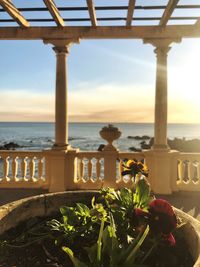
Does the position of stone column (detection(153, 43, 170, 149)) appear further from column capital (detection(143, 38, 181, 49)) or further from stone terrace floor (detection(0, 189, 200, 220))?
stone terrace floor (detection(0, 189, 200, 220))

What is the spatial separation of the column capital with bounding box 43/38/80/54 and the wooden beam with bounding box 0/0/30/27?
63 centimetres

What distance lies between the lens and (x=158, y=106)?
24.4 ft

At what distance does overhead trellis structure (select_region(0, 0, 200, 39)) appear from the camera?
5.63m

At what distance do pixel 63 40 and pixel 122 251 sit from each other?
6.49 meters

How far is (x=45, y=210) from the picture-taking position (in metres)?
2.15

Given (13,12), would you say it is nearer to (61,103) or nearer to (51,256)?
(61,103)

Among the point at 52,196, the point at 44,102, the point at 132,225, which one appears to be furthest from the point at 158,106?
the point at 44,102

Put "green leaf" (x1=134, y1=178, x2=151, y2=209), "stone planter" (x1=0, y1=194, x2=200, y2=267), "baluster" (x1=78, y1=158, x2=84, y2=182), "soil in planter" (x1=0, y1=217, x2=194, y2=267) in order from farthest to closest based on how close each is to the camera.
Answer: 1. "baluster" (x1=78, y1=158, x2=84, y2=182)
2. "green leaf" (x1=134, y1=178, x2=151, y2=209)
3. "stone planter" (x1=0, y1=194, x2=200, y2=267)
4. "soil in planter" (x1=0, y1=217, x2=194, y2=267)

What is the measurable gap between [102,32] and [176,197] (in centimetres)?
397

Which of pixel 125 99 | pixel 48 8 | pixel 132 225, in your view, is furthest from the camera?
pixel 125 99

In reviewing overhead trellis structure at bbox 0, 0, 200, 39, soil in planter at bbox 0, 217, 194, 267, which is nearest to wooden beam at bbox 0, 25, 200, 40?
overhead trellis structure at bbox 0, 0, 200, 39

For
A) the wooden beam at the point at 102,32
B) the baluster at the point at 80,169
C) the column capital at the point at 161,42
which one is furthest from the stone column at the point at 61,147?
the column capital at the point at 161,42

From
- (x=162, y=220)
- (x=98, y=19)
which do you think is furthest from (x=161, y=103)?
(x=162, y=220)

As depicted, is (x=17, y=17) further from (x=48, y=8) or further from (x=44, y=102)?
(x=44, y=102)
